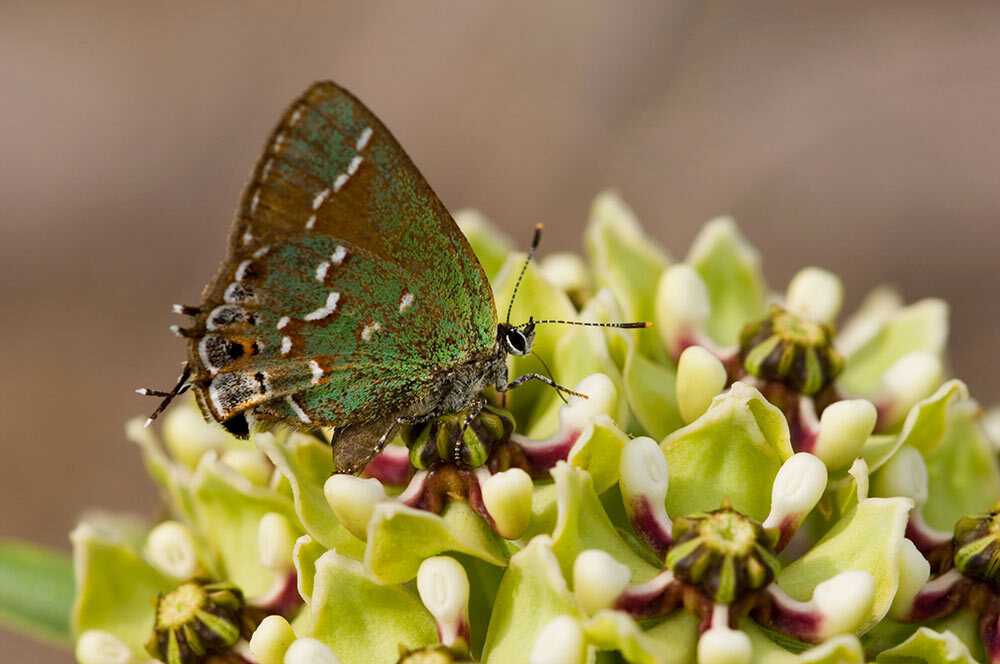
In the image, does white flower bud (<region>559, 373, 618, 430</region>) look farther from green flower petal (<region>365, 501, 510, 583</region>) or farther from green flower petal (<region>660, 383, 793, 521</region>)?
green flower petal (<region>365, 501, 510, 583</region>)

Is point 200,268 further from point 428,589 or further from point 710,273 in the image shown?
point 428,589

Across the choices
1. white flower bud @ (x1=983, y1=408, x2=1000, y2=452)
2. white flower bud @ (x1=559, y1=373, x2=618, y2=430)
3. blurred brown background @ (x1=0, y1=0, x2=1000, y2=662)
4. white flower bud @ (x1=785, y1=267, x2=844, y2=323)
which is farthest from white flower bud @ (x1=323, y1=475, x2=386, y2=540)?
blurred brown background @ (x1=0, y1=0, x2=1000, y2=662)

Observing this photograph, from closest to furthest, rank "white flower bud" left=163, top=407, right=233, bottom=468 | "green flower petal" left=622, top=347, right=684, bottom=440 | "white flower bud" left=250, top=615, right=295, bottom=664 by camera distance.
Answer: "white flower bud" left=250, top=615, right=295, bottom=664 < "green flower petal" left=622, top=347, right=684, bottom=440 < "white flower bud" left=163, top=407, right=233, bottom=468

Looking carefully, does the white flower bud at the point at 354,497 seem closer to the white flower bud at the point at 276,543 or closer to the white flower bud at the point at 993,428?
the white flower bud at the point at 276,543

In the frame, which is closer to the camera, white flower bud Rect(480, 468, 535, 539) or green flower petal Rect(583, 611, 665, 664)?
green flower petal Rect(583, 611, 665, 664)

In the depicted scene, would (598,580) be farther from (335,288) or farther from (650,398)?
(335,288)
